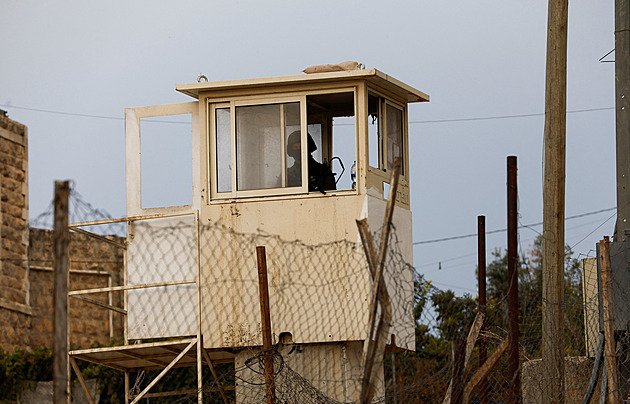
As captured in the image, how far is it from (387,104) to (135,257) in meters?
3.76

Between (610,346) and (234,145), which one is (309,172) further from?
(610,346)

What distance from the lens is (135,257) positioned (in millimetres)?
12695

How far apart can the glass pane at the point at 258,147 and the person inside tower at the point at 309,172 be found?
14 centimetres

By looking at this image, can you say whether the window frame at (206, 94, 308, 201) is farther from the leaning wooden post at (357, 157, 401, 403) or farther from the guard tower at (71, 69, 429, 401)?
the leaning wooden post at (357, 157, 401, 403)

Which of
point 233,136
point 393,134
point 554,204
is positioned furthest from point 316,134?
point 554,204

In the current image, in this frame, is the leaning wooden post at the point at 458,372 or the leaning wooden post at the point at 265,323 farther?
the leaning wooden post at the point at 265,323

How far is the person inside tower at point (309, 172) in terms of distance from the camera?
12305 mm

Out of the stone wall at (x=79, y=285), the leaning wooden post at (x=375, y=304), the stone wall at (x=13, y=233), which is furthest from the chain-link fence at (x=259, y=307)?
the stone wall at (x=79, y=285)

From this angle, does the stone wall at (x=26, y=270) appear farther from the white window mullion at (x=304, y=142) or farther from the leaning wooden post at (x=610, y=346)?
the leaning wooden post at (x=610, y=346)

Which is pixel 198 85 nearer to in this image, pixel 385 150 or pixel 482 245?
pixel 385 150

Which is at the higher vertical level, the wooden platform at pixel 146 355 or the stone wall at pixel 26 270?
the stone wall at pixel 26 270

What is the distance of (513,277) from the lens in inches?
342

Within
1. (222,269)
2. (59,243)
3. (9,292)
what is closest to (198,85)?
(222,269)

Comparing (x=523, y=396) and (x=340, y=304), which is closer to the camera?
(x=523, y=396)
